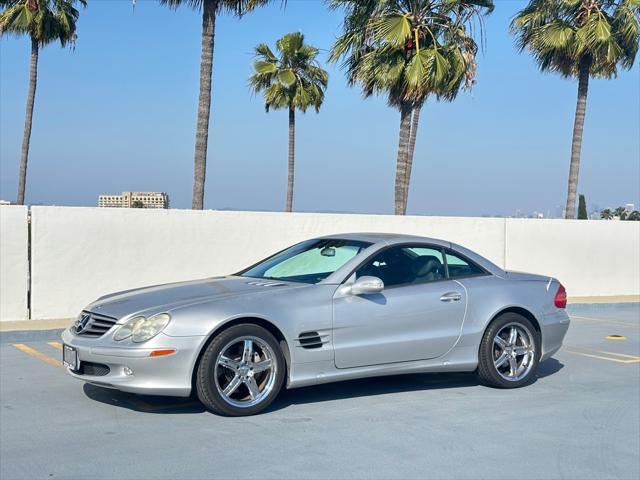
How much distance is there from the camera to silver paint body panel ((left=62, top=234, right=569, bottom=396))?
5.79m

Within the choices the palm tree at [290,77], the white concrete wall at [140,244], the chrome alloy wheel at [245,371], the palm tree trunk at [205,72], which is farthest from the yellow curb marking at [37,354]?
the palm tree at [290,77]

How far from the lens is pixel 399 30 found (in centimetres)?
1773

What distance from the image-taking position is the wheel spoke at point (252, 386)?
19.8 ft

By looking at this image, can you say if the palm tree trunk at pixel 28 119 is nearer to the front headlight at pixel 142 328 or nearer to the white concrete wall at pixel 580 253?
the white concrete wall at pixel 580 253

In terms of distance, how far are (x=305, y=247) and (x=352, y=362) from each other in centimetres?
156

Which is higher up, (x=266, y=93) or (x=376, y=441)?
(x=266, y=93)

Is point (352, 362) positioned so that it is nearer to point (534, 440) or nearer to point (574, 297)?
point (534, 440)

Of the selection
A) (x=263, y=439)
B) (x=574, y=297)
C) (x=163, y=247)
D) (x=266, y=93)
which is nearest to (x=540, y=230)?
(x=574, y=297)

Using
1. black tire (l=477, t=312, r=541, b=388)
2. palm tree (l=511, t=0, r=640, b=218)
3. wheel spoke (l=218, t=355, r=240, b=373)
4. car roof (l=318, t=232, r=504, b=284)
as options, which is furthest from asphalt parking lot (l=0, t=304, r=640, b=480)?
palm tree (l=511, t=0, r=640, b=218)

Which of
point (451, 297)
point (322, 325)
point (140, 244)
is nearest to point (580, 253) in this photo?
point (140, 244)

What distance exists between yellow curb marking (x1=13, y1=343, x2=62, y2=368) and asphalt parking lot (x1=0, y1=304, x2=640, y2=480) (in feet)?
1.51

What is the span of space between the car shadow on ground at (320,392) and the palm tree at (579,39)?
15.3 m

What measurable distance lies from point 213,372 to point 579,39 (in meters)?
18.5

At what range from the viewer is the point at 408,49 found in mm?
18391
